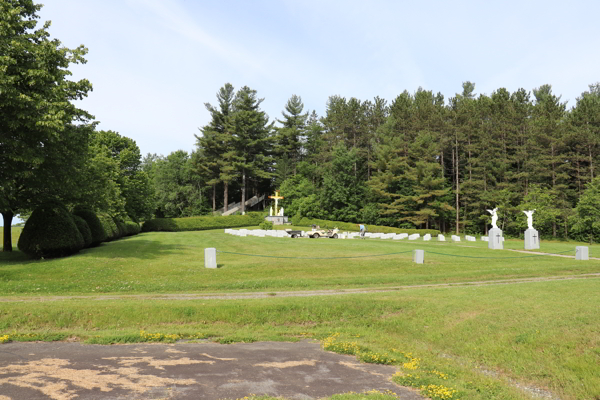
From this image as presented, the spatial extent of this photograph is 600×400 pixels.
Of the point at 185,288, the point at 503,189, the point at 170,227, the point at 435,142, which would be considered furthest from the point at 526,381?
the point at 435,142

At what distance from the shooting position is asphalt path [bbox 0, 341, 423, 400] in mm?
5766

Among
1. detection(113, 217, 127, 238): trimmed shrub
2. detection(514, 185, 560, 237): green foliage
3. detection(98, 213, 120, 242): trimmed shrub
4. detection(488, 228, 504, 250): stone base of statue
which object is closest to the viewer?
detection(488, 228, 504, 250): stone base of statue

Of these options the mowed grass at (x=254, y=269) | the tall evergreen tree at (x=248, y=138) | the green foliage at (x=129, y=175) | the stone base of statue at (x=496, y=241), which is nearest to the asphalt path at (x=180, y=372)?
the mowed grass at (x=254, y=269)

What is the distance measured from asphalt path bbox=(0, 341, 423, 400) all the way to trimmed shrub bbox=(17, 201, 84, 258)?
1314cm

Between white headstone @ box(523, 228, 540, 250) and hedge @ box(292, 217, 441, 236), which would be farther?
hedge @ box(292, 217, 441, 236)

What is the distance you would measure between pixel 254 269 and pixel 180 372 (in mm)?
12863

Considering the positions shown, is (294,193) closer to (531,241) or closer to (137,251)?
(531,241)

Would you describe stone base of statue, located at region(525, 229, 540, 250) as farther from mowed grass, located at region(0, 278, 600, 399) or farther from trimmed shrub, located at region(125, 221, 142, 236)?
trimmed shrub, located at region(125, 221, 142, 236)

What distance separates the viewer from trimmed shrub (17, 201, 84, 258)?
1977cm

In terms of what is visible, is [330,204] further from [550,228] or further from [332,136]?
[550,228]

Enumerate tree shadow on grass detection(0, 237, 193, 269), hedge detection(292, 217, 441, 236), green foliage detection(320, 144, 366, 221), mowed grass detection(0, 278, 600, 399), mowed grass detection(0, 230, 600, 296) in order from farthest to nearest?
green foliage detection(320, 144, 366, 221), hedge detection(292, 217, 441, 236), tree shadow on grass detection(0, 237, 193, 269), mowed grass detection(0, 230, 600, 296), mowed grass detection(0, 278, 600, 399)

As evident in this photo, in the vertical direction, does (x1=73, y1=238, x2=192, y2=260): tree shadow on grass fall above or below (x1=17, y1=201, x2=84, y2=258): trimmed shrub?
below

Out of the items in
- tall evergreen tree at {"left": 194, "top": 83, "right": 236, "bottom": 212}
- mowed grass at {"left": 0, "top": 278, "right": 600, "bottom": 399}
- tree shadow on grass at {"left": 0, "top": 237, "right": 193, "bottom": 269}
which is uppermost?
tall evergreen tree at {"left": 194, "top": 83, "right": 236, "bottom": 212}

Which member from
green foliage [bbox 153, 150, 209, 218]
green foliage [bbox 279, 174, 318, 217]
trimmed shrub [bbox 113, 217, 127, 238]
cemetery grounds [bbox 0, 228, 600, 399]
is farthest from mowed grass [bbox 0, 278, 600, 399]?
green foliage [bbox 153, 150, 209, 218]
